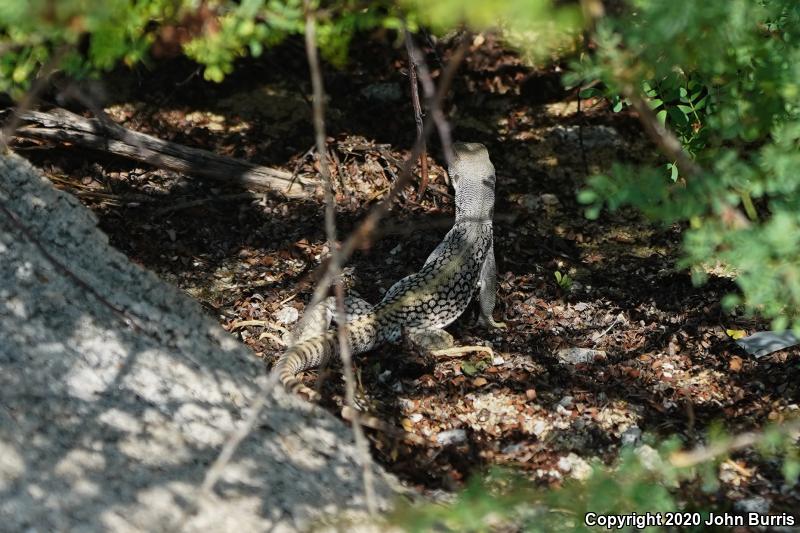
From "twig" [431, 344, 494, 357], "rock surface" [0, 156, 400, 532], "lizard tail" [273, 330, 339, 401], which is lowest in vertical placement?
"rock surface" [0, 156, 400, 532]

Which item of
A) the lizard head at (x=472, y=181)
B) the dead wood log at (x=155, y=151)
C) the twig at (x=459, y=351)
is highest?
the lizard head at (x=472, y=181)

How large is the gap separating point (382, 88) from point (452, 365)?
2.77m

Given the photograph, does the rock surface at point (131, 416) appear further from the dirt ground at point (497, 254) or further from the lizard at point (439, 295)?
the lizard at point (439, 295)

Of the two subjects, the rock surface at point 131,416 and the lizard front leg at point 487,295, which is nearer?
the rock surface at point 131,416

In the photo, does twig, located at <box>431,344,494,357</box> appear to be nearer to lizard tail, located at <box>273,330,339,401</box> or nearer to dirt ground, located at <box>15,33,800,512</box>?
dirt ground, located at <box>15,33,800,512</box>

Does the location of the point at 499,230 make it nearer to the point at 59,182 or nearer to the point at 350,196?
the point at 350,196

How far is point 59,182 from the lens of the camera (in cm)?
516

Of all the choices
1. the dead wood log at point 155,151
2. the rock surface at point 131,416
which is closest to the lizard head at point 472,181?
the dead wood log at point 155,151

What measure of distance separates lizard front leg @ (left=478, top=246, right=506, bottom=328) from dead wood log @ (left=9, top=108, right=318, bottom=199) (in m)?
1.32

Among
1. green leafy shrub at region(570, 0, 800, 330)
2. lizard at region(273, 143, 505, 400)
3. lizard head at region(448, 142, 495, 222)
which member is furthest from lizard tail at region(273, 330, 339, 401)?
green leafy shrub at region(570, 0, 800, 330)

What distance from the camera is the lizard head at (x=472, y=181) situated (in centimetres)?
546

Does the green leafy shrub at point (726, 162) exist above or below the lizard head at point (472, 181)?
below

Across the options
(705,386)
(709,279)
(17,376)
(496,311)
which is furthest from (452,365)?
(17,376)

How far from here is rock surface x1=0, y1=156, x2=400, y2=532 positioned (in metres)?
2.72
